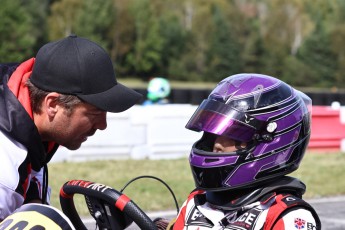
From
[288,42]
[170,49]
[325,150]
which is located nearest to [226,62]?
[170,49]

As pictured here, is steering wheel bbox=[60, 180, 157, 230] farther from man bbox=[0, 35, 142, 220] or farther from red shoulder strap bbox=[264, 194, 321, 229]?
red shoulder strap bbox=[264, 194, 321, 229]

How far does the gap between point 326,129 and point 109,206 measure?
32.9ft

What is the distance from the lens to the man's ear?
2.79 metres

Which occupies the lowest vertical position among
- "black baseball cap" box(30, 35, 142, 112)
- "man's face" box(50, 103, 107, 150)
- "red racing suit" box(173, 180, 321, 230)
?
"red racing suit" box(173, 180, 321, 230)

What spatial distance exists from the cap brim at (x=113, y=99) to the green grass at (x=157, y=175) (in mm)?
3846

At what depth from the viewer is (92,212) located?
8.80 feet

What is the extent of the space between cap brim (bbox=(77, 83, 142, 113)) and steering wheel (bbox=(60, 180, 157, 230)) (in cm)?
33

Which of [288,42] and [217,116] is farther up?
[217,116]

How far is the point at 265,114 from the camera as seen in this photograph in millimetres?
3070

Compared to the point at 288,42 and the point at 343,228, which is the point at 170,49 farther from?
the point at 343,228

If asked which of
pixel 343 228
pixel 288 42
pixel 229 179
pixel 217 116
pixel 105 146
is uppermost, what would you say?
pixel 217 116

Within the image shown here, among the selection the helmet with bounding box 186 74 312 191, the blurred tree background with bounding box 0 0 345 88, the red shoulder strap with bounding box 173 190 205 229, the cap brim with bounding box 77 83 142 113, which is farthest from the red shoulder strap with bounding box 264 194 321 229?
the blurred tree background with bounding box 0 0 345 88

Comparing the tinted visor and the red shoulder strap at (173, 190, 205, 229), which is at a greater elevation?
the tinted visor

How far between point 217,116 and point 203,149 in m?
0.22
